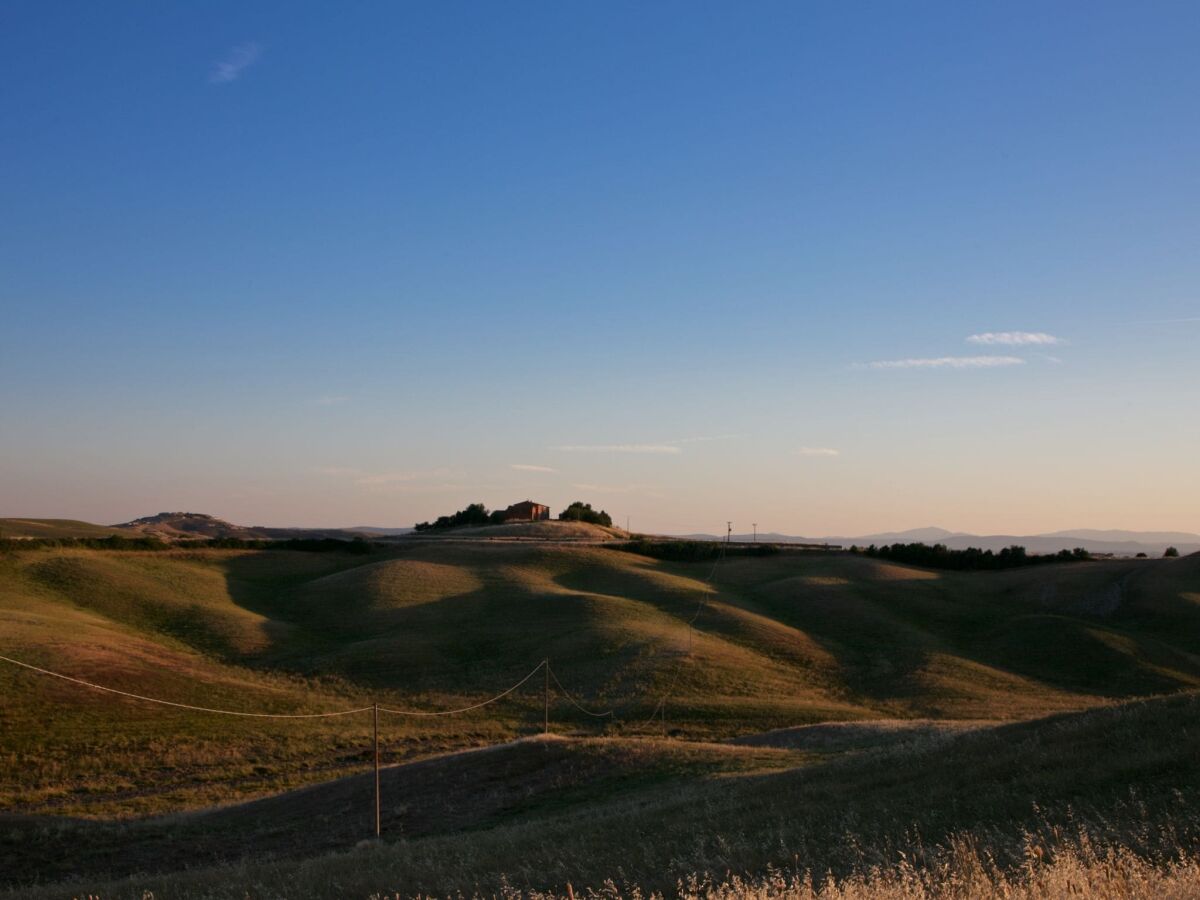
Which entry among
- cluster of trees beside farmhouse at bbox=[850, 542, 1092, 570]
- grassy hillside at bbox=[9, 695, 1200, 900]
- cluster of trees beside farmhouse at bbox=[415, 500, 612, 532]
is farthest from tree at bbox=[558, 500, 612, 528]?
grassy hillside at bbox=[9, 695, 1200, 900]

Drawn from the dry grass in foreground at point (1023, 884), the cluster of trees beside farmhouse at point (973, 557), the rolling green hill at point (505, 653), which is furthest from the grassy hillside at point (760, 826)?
the cluster of trees beside farmhouse at point (973, 557)

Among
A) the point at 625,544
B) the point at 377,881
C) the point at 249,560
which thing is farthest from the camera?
the point at 625,544

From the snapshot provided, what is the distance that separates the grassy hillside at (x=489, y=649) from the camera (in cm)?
4022

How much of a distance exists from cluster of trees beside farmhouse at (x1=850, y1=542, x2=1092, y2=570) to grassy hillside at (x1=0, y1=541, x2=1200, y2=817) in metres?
7.56

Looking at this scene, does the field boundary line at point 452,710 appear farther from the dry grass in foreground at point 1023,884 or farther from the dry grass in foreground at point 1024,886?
the dry grass in foreground at point 1024,886

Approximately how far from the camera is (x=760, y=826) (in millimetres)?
15703

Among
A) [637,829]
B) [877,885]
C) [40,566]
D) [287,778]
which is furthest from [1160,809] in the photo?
[40,566]

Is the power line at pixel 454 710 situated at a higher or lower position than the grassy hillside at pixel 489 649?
lower

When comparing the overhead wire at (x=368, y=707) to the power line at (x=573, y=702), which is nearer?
the overhead wire at (x=368, y=707)

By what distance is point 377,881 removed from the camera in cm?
1430

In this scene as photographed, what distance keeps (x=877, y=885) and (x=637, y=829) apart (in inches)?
407

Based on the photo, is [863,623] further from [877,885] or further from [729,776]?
[877,885]

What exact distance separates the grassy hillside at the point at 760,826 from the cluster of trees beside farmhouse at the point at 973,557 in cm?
7248

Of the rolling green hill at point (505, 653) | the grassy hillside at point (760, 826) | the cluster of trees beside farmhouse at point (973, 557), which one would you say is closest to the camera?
the grassy hillside at point (760, 826)
